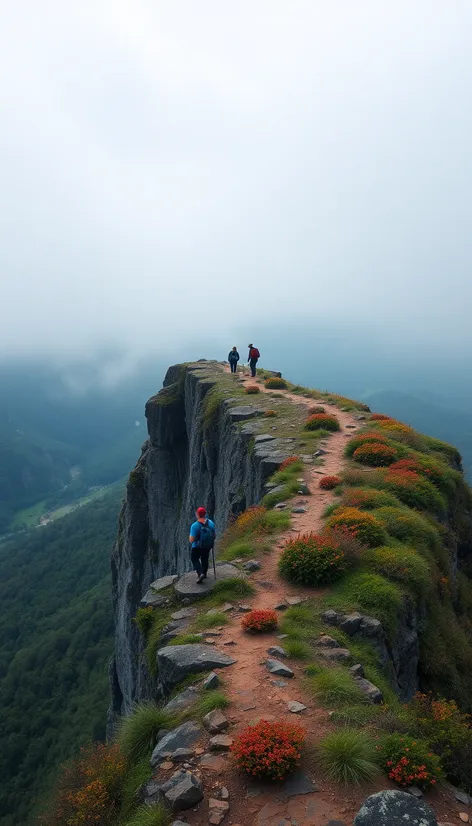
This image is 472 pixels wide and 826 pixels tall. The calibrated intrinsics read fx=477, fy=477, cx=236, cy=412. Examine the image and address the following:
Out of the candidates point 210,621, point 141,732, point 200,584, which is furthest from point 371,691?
point 200,584

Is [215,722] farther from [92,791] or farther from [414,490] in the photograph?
[414,490]

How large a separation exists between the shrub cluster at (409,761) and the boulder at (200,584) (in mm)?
7701

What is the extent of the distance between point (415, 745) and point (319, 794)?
6.22ft

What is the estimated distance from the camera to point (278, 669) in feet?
36.4

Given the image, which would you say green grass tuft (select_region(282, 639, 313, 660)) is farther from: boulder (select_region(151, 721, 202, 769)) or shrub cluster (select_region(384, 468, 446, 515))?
shrub cluster (select_region(384, 468, 446, 515))

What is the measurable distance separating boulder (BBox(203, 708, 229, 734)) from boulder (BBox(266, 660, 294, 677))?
Answer: 1807 mm

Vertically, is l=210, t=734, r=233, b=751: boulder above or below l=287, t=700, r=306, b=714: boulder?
above

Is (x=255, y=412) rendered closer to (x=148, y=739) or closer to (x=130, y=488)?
(x=148, y=739)

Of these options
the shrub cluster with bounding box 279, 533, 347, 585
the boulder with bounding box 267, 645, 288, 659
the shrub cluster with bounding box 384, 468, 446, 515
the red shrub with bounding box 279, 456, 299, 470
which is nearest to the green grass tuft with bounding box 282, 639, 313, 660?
the boulder with bounding box 267, 645, 288, 659

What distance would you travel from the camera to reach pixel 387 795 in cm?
719

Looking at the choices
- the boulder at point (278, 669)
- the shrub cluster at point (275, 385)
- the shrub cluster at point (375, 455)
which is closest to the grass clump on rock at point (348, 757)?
the boulder at point (278, 669)

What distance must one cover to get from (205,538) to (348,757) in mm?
7907

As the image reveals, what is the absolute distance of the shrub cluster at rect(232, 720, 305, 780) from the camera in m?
8.01

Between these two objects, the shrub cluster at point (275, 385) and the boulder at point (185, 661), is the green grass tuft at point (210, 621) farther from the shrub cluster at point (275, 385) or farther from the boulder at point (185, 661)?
the shrub cluster at point (275, 385)
